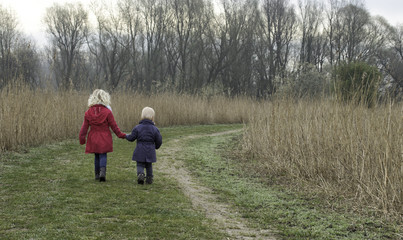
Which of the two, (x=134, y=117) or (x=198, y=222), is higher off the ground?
(x=134, y=117)

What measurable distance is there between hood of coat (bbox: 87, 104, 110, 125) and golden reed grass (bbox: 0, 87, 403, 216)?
127 inches

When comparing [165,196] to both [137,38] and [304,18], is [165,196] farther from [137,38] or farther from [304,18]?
[304,18]

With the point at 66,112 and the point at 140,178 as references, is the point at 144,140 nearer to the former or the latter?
the point at 140,178

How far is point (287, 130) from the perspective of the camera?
25.6ft

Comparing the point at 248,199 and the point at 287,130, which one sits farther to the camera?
the point at 287,130

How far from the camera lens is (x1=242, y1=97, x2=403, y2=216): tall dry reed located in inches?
190

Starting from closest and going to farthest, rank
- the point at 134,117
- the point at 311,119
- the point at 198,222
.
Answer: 1. the point at 198,222
2. the point at 311,119
3. the point at 134,117

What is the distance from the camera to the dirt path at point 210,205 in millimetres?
3924

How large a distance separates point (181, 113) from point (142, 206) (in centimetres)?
1399

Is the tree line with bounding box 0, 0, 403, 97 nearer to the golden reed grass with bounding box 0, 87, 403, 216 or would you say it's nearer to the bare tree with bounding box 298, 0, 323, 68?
the bare tree with bounding box 298, 0, 323, 68

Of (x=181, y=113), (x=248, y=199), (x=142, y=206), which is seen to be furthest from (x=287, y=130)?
(x=181, y=113)

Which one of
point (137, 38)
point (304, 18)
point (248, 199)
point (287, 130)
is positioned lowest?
point (248, 199)

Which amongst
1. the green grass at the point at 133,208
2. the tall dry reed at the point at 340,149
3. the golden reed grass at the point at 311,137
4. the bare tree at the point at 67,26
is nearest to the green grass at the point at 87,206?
the green grass at the point at 133,208

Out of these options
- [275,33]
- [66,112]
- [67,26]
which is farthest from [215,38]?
[66,112]
